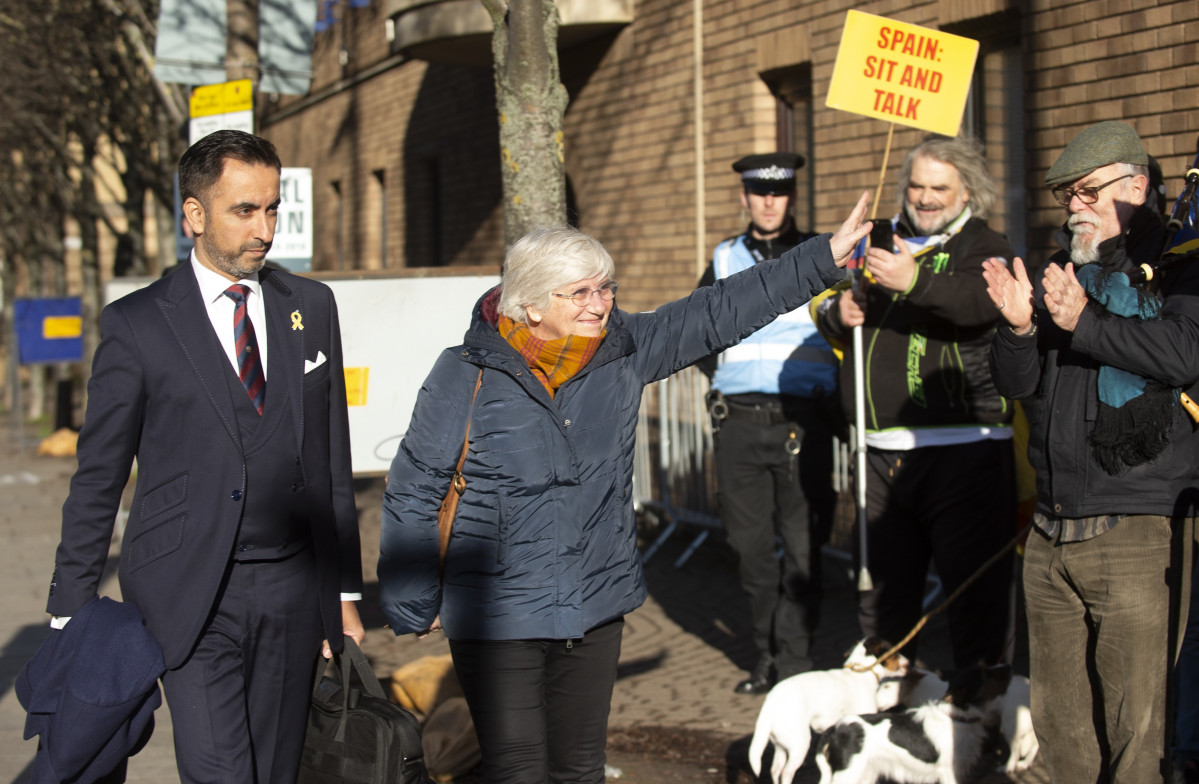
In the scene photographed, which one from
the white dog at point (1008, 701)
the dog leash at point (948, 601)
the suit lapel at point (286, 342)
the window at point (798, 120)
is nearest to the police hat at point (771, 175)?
the dog leash at point (948, 601)

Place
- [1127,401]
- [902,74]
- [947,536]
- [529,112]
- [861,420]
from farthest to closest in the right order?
[529,112], [902,74], [861,420], [947,536], [1127,401]

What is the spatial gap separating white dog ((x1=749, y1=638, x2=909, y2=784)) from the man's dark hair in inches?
98.3

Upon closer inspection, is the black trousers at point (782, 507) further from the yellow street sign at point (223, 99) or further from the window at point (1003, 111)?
the yellow street sign at point (223, 99)

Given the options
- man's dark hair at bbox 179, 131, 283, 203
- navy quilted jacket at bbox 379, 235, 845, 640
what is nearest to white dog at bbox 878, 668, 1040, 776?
navy quilted jacket at bbox 379, 235, 845, 640

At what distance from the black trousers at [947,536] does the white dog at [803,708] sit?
1.08 ft

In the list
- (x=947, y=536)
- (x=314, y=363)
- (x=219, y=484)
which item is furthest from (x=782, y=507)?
(x=219, y=484)

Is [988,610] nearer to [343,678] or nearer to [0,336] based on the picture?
[343,678]

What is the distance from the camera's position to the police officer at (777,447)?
568 cm

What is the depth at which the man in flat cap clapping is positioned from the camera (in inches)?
134

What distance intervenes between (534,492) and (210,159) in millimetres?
1156

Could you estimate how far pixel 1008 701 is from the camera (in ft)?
13.8

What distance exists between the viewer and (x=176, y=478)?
10.1 feet

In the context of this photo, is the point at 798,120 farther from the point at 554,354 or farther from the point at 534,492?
the point at 534,492

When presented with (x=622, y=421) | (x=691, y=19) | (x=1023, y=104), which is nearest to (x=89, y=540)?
(x=622, y=421)
